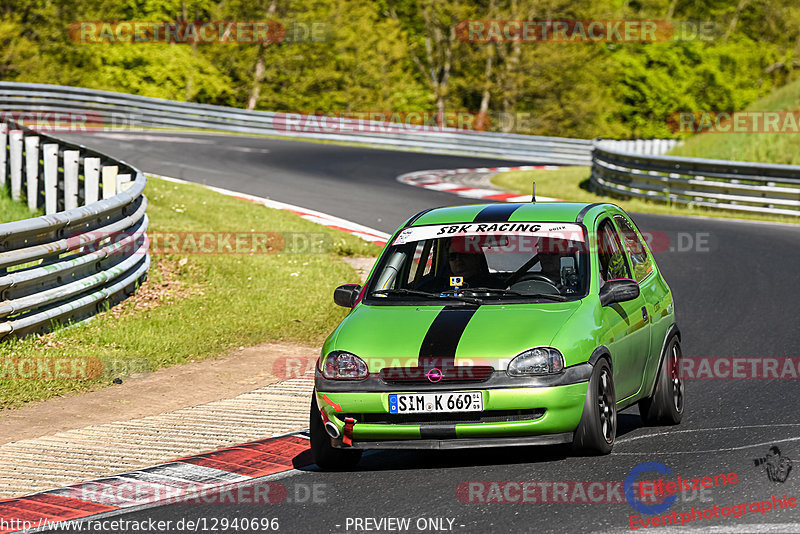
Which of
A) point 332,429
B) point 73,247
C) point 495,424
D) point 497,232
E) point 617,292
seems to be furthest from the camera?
point 73,247

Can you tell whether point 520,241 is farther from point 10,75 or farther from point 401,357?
point 10,75

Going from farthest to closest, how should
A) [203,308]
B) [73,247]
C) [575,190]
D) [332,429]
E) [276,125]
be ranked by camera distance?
1. [276,125]
2. [575,190]
3. [203,308]
4. [73,247]
5. [332,429]

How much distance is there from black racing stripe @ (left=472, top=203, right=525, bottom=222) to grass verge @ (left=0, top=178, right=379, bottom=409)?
3.65m

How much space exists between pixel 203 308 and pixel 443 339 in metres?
6.55

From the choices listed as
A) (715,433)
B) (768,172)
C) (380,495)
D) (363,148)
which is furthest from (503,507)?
(363,148)

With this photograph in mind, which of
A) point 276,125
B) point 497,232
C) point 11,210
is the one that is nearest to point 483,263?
point 497,232

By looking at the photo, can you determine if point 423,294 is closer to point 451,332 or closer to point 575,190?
point 451,332

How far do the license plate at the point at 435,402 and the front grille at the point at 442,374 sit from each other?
0.08 m

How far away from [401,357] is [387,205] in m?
14.7

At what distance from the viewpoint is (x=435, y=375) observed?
6434mm

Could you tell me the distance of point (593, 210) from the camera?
797cm

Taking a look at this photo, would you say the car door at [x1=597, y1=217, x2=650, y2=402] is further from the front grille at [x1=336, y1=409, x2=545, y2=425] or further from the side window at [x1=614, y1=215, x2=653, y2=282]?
the front grille at [x1=336, y1=409, x2=545, y2=425]

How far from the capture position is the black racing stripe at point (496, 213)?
792 centimetres

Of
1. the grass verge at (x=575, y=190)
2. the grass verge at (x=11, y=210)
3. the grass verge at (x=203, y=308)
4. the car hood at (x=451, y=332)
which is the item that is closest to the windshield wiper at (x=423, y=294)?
the car hood at (x=451, y=332)
